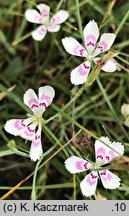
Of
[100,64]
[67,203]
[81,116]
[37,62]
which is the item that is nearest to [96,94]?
[81,116]

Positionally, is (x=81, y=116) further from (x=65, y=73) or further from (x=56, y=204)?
(x=56, y=204)

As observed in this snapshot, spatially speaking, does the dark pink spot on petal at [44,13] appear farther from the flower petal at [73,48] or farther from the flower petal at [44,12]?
the flower petal at [73,48]

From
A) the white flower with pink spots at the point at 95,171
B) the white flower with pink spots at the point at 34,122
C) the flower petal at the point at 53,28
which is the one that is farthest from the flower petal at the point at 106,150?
the flower petal at the point at 53,28

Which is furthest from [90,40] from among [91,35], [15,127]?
[15,127]

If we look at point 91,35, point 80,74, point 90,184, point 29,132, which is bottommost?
point 90,184

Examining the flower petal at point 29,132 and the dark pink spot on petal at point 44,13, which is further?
the dark pink spot on petal at point 44,13

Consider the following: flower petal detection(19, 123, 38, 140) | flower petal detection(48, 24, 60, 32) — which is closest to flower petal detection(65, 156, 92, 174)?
flower petal detection(19, 123, 38, 140)

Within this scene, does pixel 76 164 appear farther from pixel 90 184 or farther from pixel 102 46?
pixel 102 46
